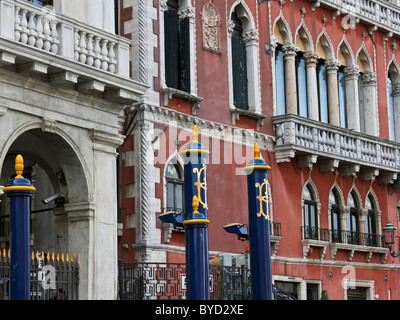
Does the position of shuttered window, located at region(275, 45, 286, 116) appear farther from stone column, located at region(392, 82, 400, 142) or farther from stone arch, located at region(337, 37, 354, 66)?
stone column, located at region(392, 82, 400, 142)

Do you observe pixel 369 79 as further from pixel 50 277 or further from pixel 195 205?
pixel 195 205

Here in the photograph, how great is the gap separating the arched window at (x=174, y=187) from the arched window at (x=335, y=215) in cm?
571

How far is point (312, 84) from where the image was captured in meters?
26.1

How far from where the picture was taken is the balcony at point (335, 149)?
23984mm

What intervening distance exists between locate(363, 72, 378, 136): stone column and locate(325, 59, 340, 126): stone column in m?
1.54

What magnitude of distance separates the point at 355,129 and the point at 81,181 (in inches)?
468

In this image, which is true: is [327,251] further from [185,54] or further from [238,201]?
[185,54]

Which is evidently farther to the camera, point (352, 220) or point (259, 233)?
point (352, 220)

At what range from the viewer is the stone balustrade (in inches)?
623

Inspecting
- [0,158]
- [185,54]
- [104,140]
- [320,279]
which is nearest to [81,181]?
[104,140]

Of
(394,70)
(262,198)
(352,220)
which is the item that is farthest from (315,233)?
(262,198)

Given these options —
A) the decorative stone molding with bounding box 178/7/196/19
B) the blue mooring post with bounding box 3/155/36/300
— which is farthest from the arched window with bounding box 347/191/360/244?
the blue mooring post with bounding box 3/155/36/300

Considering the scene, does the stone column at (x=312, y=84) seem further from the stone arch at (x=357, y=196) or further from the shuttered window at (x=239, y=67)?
the shuttered window at (x=239, y=67)

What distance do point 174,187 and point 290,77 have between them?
218 inches
